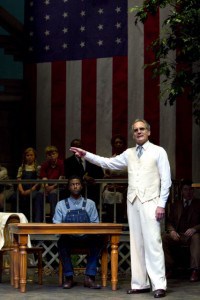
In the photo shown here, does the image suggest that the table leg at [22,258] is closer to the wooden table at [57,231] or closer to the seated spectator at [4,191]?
the wooden table at [57,231]

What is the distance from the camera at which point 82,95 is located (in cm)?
1451

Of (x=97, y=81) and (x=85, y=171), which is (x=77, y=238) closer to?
(x=85, y=171)

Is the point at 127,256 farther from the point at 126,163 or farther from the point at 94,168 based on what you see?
the point at 126,163

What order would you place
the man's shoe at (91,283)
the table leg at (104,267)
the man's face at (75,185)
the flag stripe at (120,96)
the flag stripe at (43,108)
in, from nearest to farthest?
the man's shoe at (91,283) < the table leg at (104,267) < the man's face at (75,185) < the flag stripe at (120,96) < the flag stripe at (43,108)

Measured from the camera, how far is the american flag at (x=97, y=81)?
1384 cm

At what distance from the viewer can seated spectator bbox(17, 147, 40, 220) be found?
12.3m

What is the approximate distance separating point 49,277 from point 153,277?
2.60 meters

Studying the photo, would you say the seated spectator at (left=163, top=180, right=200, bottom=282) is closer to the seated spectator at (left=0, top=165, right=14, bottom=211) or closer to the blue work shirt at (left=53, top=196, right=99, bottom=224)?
the blue work shirt at (left=53, top=196, right=99, bottom=224)

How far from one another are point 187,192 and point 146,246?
2241 mm

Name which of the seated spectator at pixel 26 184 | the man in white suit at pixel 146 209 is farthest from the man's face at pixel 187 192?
the seated spectator at pixel 26 184

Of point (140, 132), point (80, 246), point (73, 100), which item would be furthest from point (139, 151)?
point (73, 100)

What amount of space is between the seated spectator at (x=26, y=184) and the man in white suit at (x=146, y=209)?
3.20m

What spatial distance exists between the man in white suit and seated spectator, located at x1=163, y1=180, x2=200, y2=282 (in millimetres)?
1696

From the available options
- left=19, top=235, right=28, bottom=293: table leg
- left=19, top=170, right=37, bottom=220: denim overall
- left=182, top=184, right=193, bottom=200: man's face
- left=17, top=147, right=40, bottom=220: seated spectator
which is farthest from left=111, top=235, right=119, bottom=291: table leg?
left=19, top=170, right=37, bottom=220: denim overall
